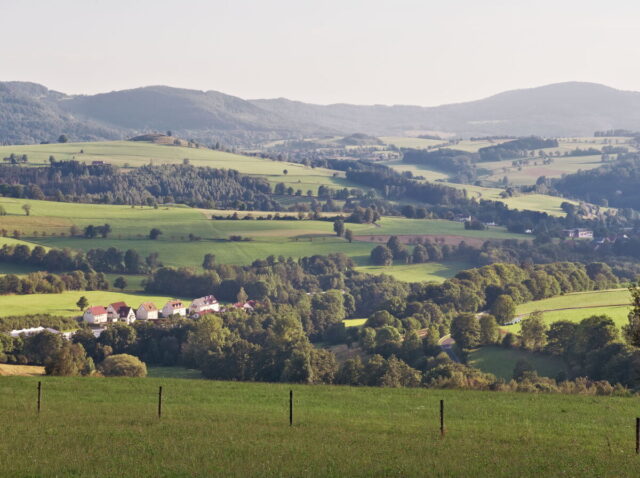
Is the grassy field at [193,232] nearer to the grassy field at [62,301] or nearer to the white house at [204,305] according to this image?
the white house at [204,305]

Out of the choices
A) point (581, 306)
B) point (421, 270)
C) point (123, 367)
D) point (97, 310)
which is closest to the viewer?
point (123, 367)

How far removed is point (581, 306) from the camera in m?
83.6

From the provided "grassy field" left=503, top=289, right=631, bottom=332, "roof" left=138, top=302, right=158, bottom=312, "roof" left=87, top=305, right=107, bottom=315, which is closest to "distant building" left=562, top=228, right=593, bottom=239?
"grassy field" left=503, top=289, right=631, bottom=332

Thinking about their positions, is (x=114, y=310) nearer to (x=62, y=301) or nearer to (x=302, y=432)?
(x=62, y=301)

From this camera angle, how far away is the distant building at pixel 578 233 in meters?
168

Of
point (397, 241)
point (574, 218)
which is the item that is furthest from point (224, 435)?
point (574, 218)

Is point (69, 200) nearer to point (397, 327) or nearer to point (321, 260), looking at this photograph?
point (321, 260)

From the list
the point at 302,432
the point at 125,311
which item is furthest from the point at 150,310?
the point at 302,432

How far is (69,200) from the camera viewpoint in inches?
6865

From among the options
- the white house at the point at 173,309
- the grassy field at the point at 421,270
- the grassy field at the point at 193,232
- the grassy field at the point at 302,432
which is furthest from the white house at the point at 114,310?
the grassy field at the point at 302,432

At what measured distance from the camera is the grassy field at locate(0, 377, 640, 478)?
19.6 meters

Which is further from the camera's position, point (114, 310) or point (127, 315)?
point (127, 315)

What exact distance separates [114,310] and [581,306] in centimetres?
4614

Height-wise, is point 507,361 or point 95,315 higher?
point 507,361
